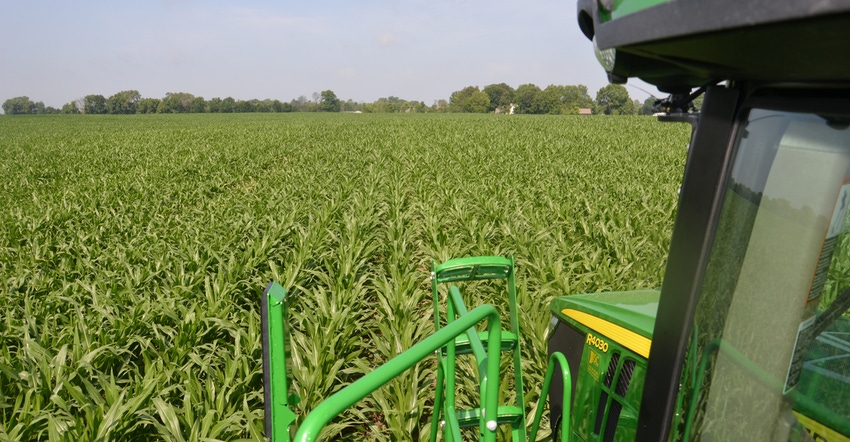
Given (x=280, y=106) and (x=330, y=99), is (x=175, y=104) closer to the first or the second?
(x=280, y=106)

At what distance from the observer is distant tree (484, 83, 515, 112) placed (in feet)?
328

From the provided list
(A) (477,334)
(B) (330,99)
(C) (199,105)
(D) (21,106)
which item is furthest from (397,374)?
(D) (21,106)

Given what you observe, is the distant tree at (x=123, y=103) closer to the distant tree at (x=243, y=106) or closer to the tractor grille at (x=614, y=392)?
the distant tree at (x=243, y=106)

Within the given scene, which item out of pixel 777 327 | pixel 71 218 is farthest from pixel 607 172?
pixel 777 327

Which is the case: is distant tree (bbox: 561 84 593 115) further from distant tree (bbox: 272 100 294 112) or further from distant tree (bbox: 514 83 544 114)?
distant tree (bbox: 272 100 294 112)

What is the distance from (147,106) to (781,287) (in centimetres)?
10903

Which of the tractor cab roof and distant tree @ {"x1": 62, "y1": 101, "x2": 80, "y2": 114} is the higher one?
the tractor cab roof

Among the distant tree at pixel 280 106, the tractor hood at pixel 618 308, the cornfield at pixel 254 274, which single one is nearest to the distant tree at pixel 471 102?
the distant tree at pixel 280 106

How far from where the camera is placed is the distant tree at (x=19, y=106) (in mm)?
107625

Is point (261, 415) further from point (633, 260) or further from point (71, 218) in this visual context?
point (71, 218)

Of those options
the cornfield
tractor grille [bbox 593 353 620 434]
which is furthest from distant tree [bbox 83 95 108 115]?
tractor grille [bbox 593 353 620 434]

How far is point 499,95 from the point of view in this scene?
103m

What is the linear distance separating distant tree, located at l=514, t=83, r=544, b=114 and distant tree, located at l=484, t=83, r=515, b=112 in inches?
133

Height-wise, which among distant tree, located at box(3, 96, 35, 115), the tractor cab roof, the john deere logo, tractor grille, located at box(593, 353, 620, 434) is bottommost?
distant tree, located at box(3, 96, 35, 115)
